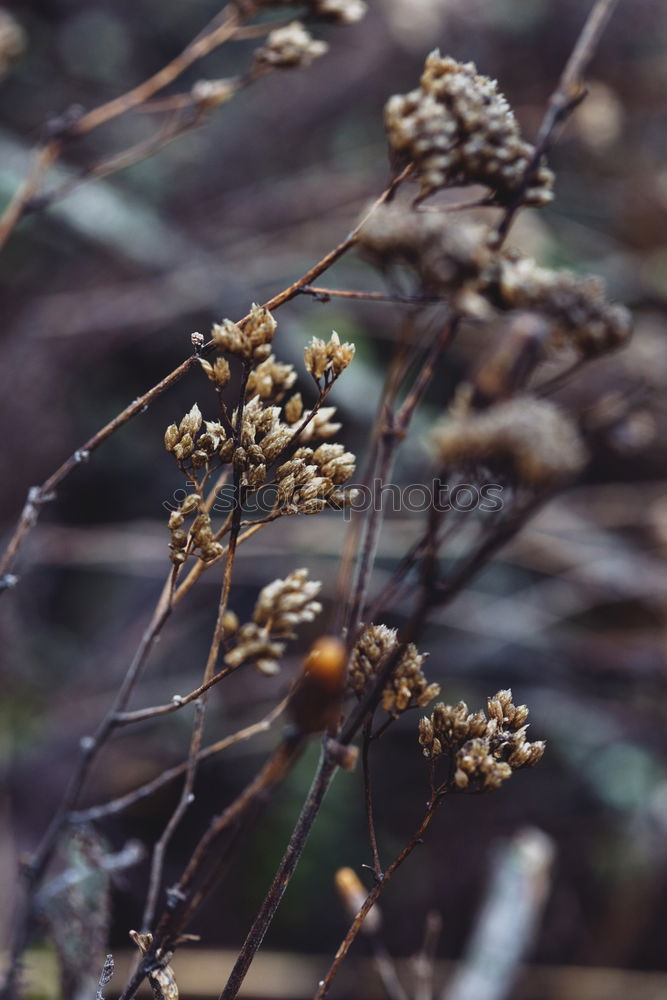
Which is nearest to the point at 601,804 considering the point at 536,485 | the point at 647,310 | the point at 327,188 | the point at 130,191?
the point at 647,310

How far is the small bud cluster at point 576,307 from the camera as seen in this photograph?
34.2 inches

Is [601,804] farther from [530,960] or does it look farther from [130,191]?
[130,191]

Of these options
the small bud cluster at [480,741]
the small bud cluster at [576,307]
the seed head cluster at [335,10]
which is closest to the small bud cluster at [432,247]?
the small bud cluster at [576,307]

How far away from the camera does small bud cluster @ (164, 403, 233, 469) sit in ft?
3.01

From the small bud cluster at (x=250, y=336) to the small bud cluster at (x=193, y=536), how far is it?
17cm

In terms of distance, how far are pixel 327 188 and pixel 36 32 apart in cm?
168

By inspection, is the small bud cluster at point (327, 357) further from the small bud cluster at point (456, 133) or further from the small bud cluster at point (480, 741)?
the small bud cluster at point (480, 741)

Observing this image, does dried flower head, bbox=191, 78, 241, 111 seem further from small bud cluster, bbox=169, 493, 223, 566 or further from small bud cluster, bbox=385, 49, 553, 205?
small bud cluster, bbox=169, 493, 223, 566

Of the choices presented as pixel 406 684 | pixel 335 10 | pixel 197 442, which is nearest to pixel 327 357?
pixel 197 442

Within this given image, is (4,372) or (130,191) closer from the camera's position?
(4,372)

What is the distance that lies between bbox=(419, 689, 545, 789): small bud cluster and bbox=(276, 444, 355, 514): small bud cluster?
274mm

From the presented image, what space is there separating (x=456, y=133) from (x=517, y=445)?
41cm

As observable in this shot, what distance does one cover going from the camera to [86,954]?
1.17 meters

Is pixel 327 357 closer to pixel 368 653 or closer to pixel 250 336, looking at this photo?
pixel 250 336
